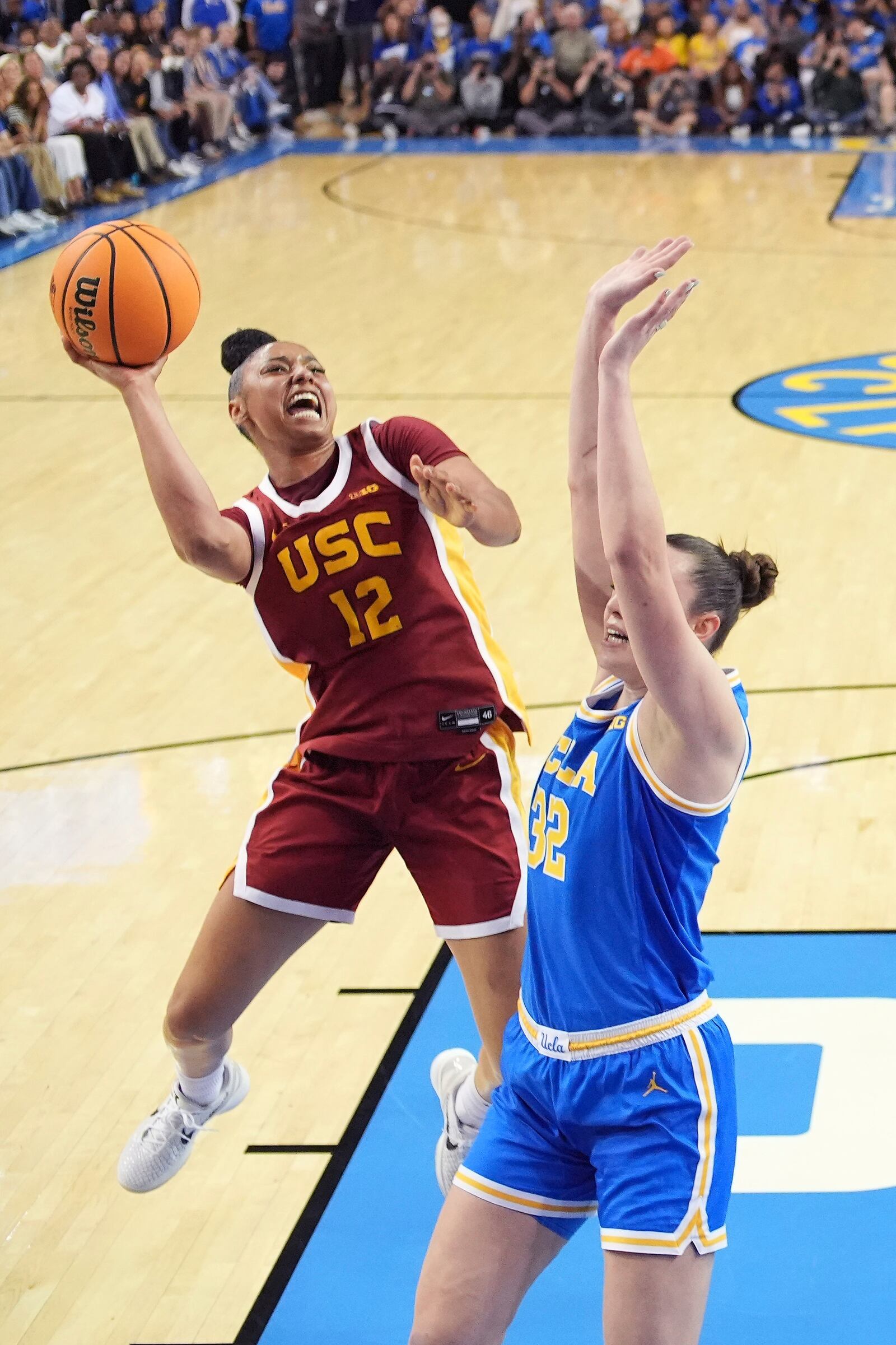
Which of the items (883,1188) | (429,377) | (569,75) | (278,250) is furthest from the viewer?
(569,75)

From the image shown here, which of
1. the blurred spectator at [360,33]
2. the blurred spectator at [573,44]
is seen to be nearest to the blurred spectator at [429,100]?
the blurred spectator at [360,33]

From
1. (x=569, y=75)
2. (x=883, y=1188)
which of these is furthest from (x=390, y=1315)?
(x=569, y=75)

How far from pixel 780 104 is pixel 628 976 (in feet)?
72.6

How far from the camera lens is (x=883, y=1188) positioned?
449 cm

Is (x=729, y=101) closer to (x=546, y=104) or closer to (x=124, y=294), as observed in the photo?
(x=546, y=104)

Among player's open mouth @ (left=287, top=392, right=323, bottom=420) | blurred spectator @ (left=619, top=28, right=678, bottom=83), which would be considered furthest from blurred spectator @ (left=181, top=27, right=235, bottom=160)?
Answer: player's open mouth @ (left=287, top=392, right=323, bottom=420)

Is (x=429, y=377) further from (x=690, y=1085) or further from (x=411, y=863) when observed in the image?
(x=690, y=1085)

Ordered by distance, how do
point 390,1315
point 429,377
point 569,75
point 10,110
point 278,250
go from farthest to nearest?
point 569,75, point 10,110, point 278,250, point 429,377, point 390,1315

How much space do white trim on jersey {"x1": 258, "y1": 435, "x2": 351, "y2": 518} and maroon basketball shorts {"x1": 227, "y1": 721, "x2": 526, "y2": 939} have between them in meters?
0.60

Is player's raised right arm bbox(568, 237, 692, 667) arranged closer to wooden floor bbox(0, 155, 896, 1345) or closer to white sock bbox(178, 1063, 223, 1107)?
white sock bbox(178, 1063, 223, 1107)

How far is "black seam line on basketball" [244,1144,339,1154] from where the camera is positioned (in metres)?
4.74

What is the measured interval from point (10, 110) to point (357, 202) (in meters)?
3.84

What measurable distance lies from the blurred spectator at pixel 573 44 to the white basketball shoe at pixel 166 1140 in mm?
21272

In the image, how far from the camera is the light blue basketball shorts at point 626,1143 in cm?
298
